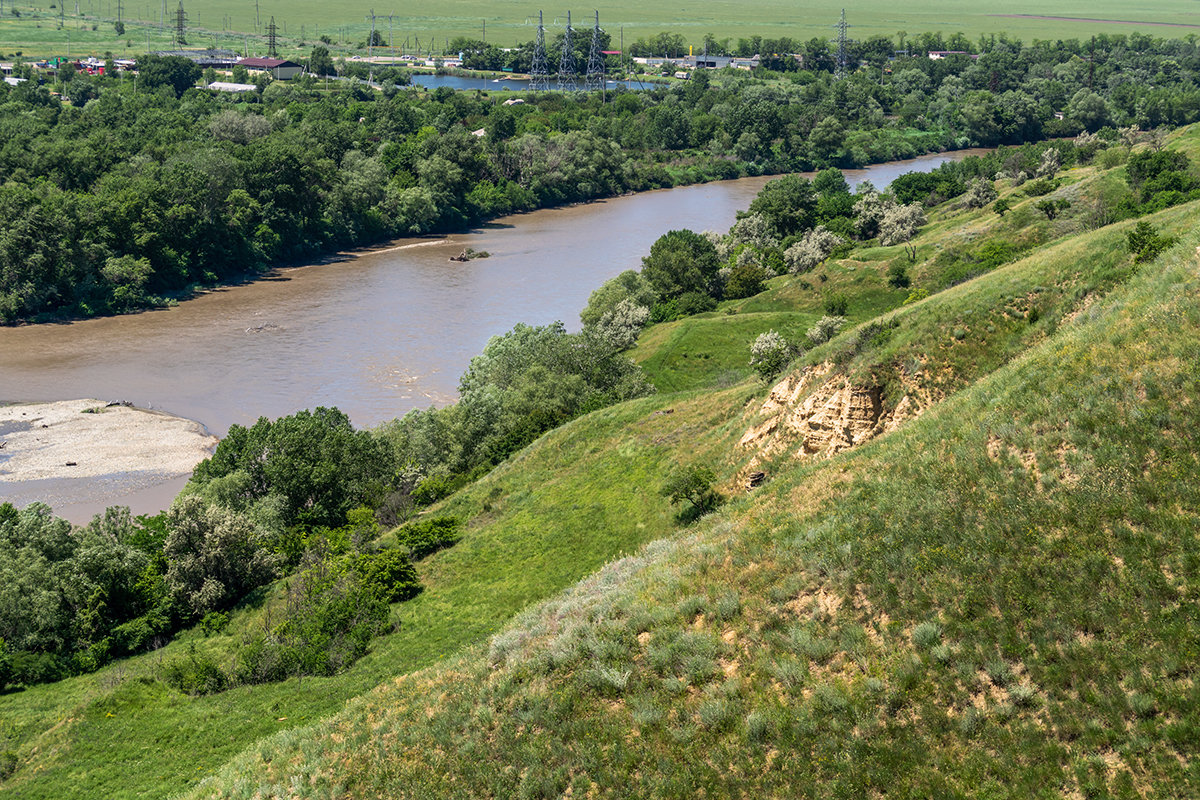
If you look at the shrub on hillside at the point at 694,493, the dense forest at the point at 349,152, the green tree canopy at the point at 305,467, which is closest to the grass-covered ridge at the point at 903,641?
the shrub on hillside at the point at 694,493

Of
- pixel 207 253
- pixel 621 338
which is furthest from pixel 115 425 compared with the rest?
pixel 207 253

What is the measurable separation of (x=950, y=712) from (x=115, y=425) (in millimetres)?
57787

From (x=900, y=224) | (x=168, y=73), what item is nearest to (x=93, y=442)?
(x=900, y=224)

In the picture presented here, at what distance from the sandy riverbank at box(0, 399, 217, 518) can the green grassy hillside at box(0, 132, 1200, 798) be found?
86.8 ft

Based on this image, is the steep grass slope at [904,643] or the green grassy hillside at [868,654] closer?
the steep grass slope at [904,643]

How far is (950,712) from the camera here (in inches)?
675

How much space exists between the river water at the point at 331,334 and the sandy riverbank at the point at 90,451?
1225 mm

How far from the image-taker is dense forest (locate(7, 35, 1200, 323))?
89.0m

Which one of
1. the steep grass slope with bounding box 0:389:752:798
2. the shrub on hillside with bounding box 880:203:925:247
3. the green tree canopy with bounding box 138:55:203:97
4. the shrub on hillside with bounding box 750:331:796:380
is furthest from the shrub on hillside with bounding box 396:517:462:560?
the green tree canopy with bounding box 138:55:203:97

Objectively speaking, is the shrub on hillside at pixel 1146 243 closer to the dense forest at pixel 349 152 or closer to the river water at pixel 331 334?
the river water at pixel 331 334

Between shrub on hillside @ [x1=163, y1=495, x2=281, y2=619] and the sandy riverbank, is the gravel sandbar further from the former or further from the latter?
shrub on hillside @ [x1=163, y1=495, x2=281, y2=619]

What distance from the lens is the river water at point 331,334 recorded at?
68.4m

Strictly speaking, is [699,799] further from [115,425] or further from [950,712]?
[115,425]

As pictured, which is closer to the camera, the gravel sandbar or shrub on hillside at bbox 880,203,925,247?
the gravel sandbar
